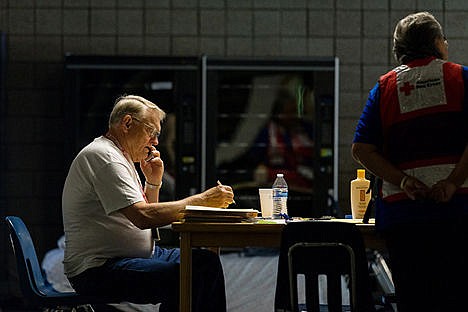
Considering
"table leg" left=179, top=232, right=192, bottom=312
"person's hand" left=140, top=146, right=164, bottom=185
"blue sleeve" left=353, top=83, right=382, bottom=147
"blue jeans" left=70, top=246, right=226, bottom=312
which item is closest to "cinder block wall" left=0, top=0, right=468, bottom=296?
"person's hand" left=140, top=146, right=164, bottom=185

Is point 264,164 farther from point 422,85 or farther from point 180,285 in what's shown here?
point 422,85

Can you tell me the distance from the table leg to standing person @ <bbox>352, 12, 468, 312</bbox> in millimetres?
692

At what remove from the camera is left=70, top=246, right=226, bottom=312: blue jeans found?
10.1 feet

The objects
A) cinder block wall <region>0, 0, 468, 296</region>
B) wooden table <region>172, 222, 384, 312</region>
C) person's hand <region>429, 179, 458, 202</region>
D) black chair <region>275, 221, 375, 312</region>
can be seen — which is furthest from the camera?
cinder block wall <region>0, 0, 468, 296</region>

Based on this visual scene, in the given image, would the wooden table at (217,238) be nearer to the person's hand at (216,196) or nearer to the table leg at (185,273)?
the table leg at (185,273)

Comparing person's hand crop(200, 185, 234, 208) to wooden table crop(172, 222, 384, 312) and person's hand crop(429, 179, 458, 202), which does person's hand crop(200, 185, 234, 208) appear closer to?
wooden table crop(172, 222, 384, 312)

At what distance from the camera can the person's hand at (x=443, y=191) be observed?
2.55m

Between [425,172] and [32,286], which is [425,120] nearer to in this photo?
[425,172]

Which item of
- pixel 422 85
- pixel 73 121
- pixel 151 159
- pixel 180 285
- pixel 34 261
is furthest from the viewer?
pixel 73 121

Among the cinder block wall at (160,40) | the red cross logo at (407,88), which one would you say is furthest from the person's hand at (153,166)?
the cinder block wall at (160,40)

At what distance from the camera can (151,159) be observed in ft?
11.6

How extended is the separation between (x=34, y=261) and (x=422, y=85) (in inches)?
61.2

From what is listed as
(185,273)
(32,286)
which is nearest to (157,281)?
(185,273)

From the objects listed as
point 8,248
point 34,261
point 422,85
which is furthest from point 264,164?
point 422,85
